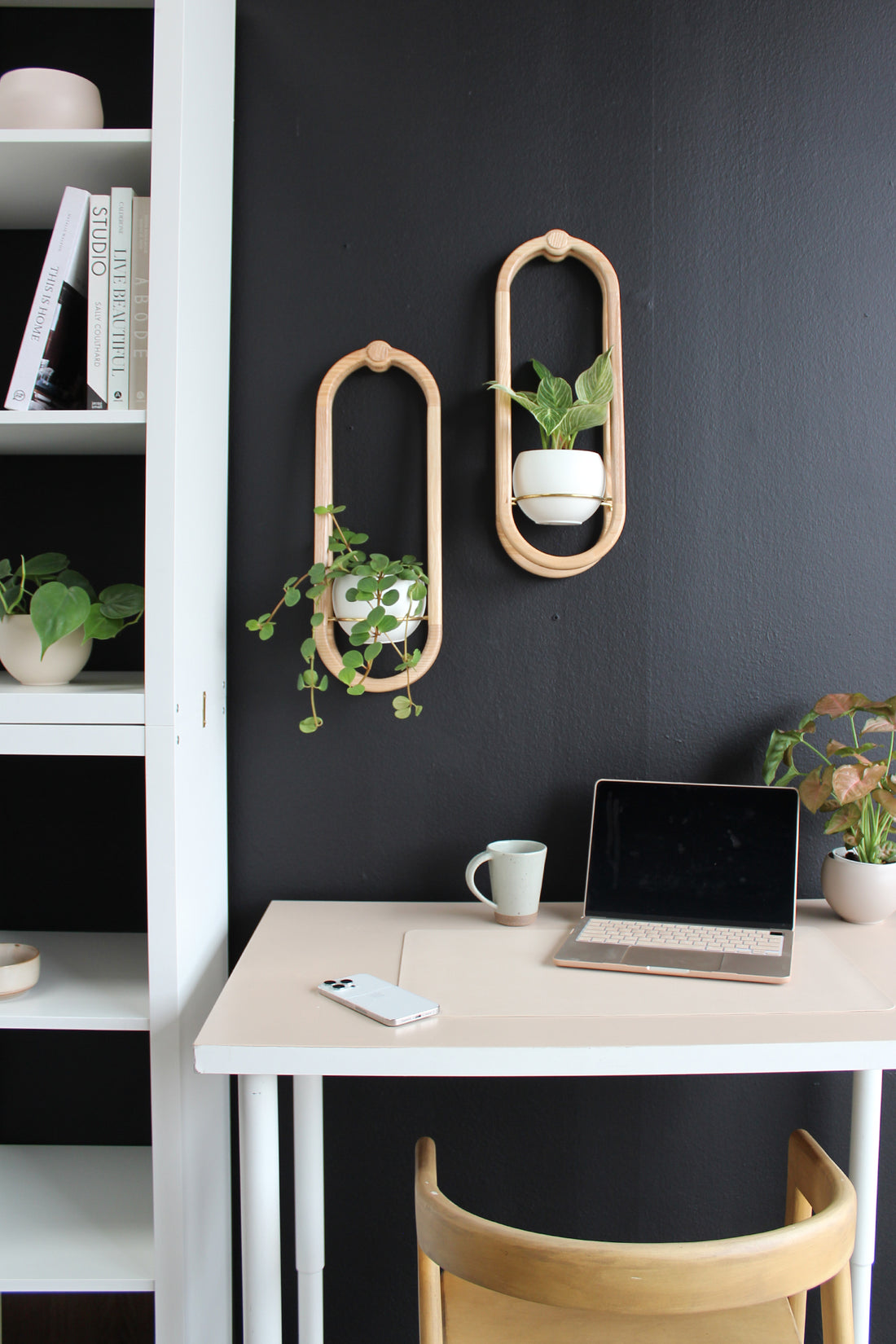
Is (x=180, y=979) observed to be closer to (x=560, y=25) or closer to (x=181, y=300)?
(x=181, y=300)

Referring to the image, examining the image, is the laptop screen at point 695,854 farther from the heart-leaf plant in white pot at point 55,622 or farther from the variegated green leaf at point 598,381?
the heart-leaf plant in white pot at point 55,622

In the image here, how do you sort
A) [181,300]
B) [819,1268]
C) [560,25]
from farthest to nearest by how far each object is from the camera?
1. [560,25]
2. [181,300]
3. [819,1268]

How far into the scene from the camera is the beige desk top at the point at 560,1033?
103 centimetres

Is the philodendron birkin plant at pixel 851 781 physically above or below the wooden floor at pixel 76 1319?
above

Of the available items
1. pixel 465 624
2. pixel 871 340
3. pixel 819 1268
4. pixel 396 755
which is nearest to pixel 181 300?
pixel 465 624

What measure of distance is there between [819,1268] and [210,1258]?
0.92m

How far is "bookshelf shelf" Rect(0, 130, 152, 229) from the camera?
118 cm

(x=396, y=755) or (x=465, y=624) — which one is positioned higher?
(x=465, y=624)

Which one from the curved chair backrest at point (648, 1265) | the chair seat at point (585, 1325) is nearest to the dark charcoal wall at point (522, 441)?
the chair seat at point (585, 1325)

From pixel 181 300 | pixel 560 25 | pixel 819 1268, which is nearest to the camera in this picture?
pixel 819 1268

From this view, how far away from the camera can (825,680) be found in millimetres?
1583

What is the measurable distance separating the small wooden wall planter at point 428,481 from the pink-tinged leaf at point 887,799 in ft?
2.28

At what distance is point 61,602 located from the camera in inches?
46.8

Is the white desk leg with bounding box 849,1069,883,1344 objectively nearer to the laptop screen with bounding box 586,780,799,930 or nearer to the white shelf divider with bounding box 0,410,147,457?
the laptop screen with bounding box 586,780,799,930
